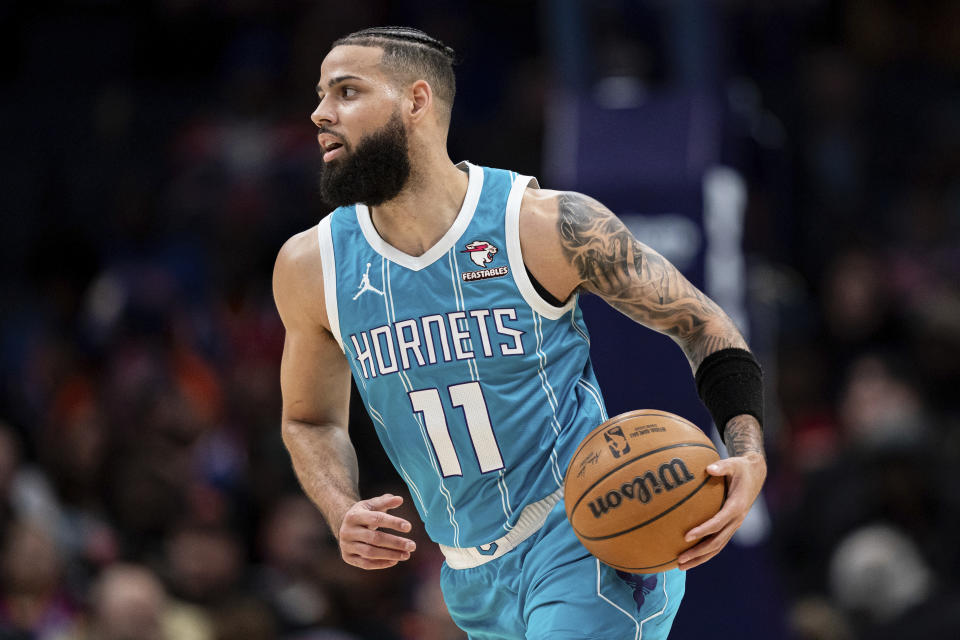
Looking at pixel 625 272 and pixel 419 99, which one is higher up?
pixel 419 99

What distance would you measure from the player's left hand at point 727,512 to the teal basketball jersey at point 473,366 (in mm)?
562

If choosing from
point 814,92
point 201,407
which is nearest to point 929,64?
point 814,92

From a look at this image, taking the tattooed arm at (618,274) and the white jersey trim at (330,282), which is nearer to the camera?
the tattooed arm at (618,274)

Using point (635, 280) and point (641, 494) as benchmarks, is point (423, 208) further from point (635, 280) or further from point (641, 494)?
point (641, 494)

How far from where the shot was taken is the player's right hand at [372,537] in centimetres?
404

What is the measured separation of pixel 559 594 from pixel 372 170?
1457 mm

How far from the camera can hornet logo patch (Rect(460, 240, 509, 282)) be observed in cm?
442

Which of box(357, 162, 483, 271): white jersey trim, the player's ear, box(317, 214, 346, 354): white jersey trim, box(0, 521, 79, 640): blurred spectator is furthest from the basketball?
box(0, 521, 79, 640): blurred spectator

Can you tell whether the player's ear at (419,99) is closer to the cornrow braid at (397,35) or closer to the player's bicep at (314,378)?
the cornrow braid at (397,35)

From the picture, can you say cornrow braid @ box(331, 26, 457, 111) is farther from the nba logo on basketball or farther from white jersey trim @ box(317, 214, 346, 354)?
the nba logo on basketball

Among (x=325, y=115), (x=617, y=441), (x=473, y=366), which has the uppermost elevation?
(x=325, y=115)

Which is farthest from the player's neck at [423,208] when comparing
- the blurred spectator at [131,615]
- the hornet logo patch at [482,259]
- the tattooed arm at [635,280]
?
the blurred spectator at [131,615]

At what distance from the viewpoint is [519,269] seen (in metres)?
4.40

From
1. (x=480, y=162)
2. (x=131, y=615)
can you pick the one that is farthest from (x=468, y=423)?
(x=480, y=162)
